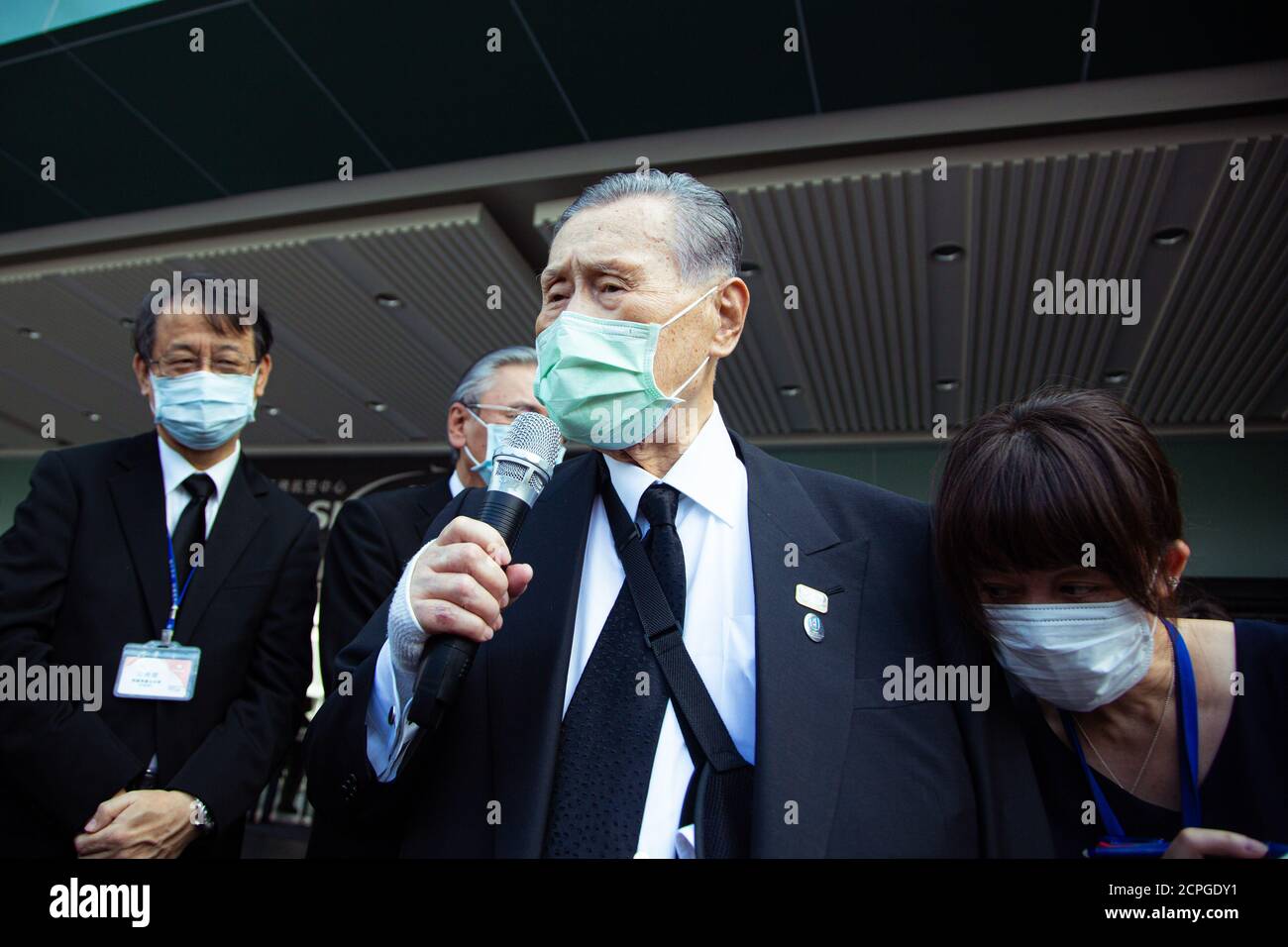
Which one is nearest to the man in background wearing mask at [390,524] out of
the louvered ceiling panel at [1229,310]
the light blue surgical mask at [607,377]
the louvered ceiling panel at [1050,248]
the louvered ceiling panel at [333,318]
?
the light blue surgical mask at [607,377]

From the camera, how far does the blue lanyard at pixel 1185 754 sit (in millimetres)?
1096

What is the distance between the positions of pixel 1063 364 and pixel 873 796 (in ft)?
16.6

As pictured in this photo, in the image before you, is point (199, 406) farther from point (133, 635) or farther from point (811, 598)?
point (811, 598)

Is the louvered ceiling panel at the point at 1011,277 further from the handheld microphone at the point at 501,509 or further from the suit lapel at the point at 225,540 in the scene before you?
the handheld microphone at the point at 501,509

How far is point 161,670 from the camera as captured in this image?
1660 millimetres

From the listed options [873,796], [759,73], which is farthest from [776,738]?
[759,73]

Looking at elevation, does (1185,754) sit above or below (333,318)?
below

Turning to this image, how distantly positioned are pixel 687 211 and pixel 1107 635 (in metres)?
0.83

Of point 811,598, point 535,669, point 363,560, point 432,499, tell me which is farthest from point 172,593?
point 811,598

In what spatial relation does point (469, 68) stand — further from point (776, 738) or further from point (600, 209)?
point (776, 738)

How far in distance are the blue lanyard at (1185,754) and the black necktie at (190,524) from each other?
1.66 meters
